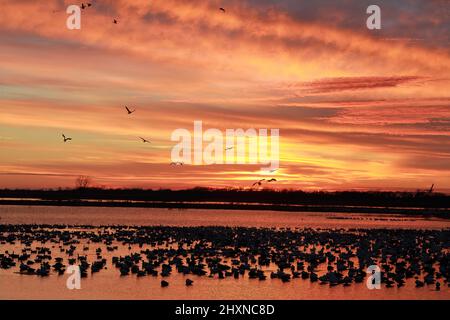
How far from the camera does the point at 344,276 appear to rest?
2966 cm

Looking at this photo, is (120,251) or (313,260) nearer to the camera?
(313,260)

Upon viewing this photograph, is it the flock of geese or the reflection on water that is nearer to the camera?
the flock of geese

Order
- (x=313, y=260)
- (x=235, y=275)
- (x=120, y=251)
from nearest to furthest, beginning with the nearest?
(x=235, y=275)
(x=313, y=260)
(x=120, y=251)

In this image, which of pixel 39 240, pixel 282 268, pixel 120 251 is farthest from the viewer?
pixel 39 240

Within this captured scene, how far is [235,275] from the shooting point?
2947cm

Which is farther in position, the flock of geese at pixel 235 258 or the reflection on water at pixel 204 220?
the reflection on water at pixel 204 220

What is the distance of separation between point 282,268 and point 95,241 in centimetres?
1681

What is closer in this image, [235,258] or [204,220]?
[235,258]

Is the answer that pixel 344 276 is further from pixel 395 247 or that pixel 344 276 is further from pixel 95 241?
pixel 95 241
